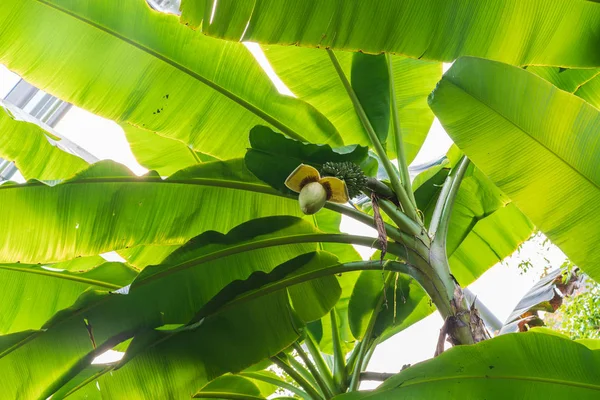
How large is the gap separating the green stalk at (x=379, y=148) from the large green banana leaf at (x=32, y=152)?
83cm

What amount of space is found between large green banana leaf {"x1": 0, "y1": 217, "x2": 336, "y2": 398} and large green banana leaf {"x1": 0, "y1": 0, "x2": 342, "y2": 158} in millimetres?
319

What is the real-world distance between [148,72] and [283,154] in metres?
0.52

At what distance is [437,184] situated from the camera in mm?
1463

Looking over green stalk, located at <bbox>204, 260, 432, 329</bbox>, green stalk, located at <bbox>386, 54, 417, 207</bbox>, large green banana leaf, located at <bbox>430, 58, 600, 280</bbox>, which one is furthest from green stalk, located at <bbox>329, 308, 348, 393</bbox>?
large green banana leaf, located at <bbox>430, 58, 600, 280</bbox>

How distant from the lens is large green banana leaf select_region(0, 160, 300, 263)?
4.24 ft

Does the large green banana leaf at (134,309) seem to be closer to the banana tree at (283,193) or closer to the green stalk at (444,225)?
the banana tree at (283,193)

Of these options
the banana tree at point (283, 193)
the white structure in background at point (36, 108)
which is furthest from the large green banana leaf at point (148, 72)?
the white structure in background at point (36, 108)

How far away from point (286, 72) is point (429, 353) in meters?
3.93

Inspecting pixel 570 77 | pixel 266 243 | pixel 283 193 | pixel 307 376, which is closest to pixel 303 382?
pixel 307 376

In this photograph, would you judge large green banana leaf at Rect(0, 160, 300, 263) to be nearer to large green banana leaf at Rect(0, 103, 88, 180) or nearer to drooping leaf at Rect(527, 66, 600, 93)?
large green banana leaf at Rect(0, 103, 88, 180)

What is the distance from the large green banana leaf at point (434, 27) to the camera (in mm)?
1086

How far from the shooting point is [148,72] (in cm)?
140

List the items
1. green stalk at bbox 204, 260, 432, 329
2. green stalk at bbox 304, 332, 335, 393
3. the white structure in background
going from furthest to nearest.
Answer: the white structure in background < green stalk at bbox 304, 332, 335, 393 < green stalk at bbox 204, 260, 432, 329

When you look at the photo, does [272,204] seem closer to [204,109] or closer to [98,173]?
[204,109]
